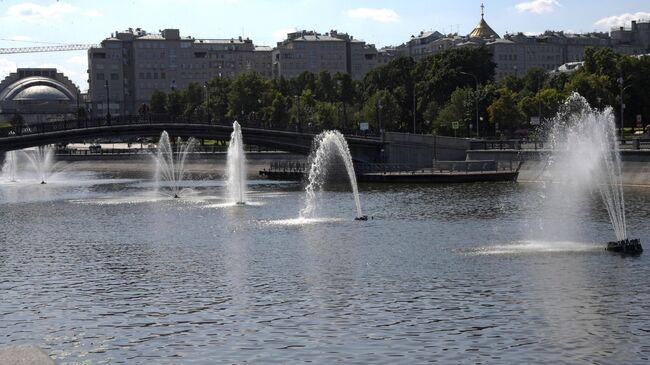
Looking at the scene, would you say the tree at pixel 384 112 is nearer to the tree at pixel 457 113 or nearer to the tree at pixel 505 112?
the tree at pixel 457 113

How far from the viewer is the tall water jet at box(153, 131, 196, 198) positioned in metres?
110

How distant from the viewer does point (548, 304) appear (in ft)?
121

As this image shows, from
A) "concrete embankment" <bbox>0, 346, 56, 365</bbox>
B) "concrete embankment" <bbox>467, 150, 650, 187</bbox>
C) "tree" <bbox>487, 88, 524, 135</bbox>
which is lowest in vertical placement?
"concrete embankment" <bbox>0, 346, 56, 365</bbox>

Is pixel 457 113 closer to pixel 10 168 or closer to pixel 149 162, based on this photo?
pixel 149 162

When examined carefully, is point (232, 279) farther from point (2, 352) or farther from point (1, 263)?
point (2, 352)

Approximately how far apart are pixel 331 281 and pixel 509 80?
148 metres

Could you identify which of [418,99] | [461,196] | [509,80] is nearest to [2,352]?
[461,196]

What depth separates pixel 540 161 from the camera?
10212 cm

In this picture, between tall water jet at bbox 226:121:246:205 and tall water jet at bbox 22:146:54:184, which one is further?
tall water jet at bbox 22:146:54:184

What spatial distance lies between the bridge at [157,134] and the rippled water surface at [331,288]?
34.7 metres

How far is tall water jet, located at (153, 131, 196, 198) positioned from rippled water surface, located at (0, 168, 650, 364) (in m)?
35.1

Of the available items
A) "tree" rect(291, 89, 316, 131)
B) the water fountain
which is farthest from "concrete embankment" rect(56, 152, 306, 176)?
the water fountain

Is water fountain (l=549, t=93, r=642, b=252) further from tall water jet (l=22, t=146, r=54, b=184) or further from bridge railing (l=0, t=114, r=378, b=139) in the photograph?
tall water jet (l=22, t=146, r=54, b=184)

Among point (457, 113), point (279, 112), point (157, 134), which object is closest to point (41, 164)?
point (279, 112)
